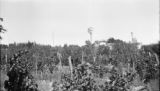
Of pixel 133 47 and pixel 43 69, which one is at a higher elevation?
pixel 133 47

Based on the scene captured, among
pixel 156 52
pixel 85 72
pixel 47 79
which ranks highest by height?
pixel 156 52

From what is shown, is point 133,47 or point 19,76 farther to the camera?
point 133,47

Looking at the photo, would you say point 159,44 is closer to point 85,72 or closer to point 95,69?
point 85,72

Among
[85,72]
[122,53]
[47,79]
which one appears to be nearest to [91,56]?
[122,53]

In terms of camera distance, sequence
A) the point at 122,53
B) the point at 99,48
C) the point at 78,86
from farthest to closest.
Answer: the point at 99,48
the point at 122,53
the point at 78,86

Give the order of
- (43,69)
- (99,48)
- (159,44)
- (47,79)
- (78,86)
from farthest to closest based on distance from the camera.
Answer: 1. (99,48)
2. (43,69)
3. (47,79)
4. (78,86)
5. (159,44)

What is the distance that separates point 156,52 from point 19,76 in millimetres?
11259

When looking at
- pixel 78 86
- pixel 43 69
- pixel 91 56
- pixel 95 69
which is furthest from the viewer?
pixel 91 56

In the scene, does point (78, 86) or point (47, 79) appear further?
point (47, 79)

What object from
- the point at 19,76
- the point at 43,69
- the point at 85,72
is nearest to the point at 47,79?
the point at 43,69

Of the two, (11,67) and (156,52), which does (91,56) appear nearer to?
(11,67)

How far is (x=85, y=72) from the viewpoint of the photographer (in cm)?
1916

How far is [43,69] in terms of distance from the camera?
4600cm

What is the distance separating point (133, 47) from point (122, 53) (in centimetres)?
490
